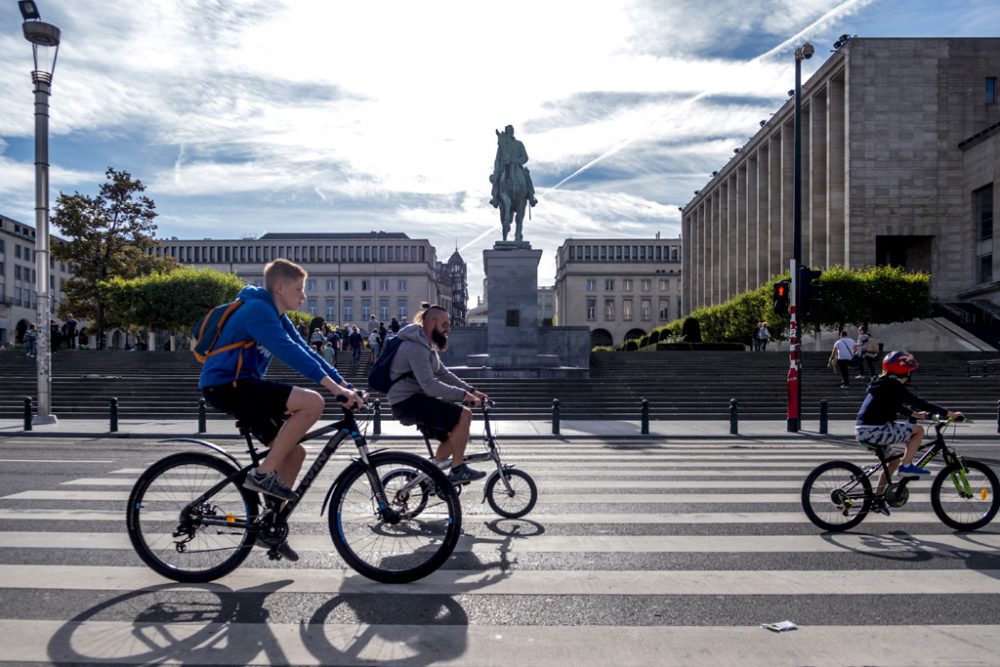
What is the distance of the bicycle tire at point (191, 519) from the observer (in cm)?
505

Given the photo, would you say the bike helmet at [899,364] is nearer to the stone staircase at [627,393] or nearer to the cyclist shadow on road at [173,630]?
the cyclist shadow on road at [173,630]

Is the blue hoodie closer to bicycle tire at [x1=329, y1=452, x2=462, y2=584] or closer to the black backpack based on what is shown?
bicycle tire at [x1=329, y1=452, x2=462, y2=584]

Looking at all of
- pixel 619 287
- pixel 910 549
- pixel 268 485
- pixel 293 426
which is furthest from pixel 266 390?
pixel 619 287

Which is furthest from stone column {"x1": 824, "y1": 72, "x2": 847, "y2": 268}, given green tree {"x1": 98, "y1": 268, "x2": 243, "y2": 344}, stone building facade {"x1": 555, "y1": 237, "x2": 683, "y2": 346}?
stone building facade {"x1": 555, "y1": 237, "x2": 683, "y2": 346}

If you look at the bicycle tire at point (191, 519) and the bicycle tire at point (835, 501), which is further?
the bicycle tire at point (835, 501)

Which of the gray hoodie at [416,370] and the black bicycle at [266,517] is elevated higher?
the gray hoodie at [416,370]

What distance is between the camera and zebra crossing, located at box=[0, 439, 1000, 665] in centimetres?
399

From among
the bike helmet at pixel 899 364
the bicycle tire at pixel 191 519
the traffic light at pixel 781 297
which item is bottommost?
the bicycle tire at pixel 191 519

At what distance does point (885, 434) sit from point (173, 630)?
586 cm

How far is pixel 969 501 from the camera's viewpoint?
23.0 feet

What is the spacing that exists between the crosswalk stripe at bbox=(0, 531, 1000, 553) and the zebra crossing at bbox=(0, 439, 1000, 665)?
0.03m

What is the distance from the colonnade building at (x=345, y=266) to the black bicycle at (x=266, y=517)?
107 metres

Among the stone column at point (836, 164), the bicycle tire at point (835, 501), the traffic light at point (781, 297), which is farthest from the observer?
the stone column at point (836, 164)

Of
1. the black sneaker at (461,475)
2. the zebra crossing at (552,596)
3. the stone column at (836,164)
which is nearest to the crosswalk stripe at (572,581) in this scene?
the zebra crossing at (552,596)
